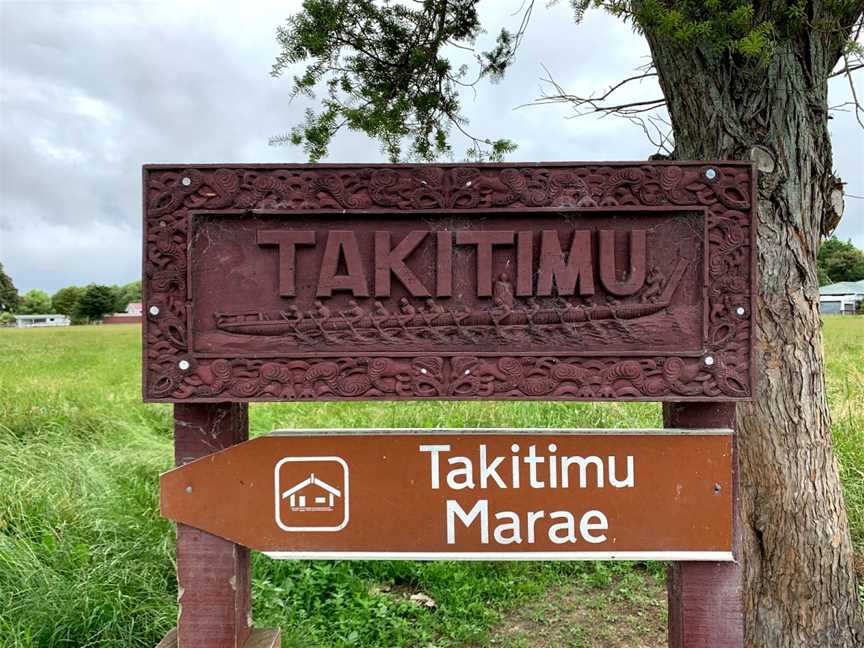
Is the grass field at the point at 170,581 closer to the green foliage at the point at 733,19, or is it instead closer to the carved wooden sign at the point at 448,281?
the carved wooden sign at the point at 448,281

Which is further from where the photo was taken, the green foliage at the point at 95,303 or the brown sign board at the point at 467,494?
the green foliage at the point at 95,303

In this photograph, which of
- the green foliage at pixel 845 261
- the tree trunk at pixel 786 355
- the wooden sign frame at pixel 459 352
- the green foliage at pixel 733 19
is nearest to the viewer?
the wooden sign frame at pixel 459 352

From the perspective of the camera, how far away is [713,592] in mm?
1570

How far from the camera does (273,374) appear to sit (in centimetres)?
156

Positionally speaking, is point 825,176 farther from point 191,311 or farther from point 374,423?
point 374,423

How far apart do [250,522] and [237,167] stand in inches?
37.9

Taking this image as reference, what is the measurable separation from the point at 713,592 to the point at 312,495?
1117 millimetres

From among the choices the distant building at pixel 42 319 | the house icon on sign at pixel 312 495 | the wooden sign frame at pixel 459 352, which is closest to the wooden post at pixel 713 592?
the wooden sign frame at pixel 459 352

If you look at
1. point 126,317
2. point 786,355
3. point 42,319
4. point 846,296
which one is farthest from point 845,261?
point 42,319

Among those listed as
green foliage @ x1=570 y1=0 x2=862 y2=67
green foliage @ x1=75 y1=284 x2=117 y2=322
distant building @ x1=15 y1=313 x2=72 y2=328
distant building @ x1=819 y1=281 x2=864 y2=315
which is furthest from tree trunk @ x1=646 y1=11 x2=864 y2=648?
distant building @ x1=15 y1=313 x2=72 y2=328

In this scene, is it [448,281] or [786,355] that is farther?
[786,355]

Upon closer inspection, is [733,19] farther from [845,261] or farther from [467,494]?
[845,261]

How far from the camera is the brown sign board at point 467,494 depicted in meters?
1.54

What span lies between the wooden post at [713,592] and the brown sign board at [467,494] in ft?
0.15
